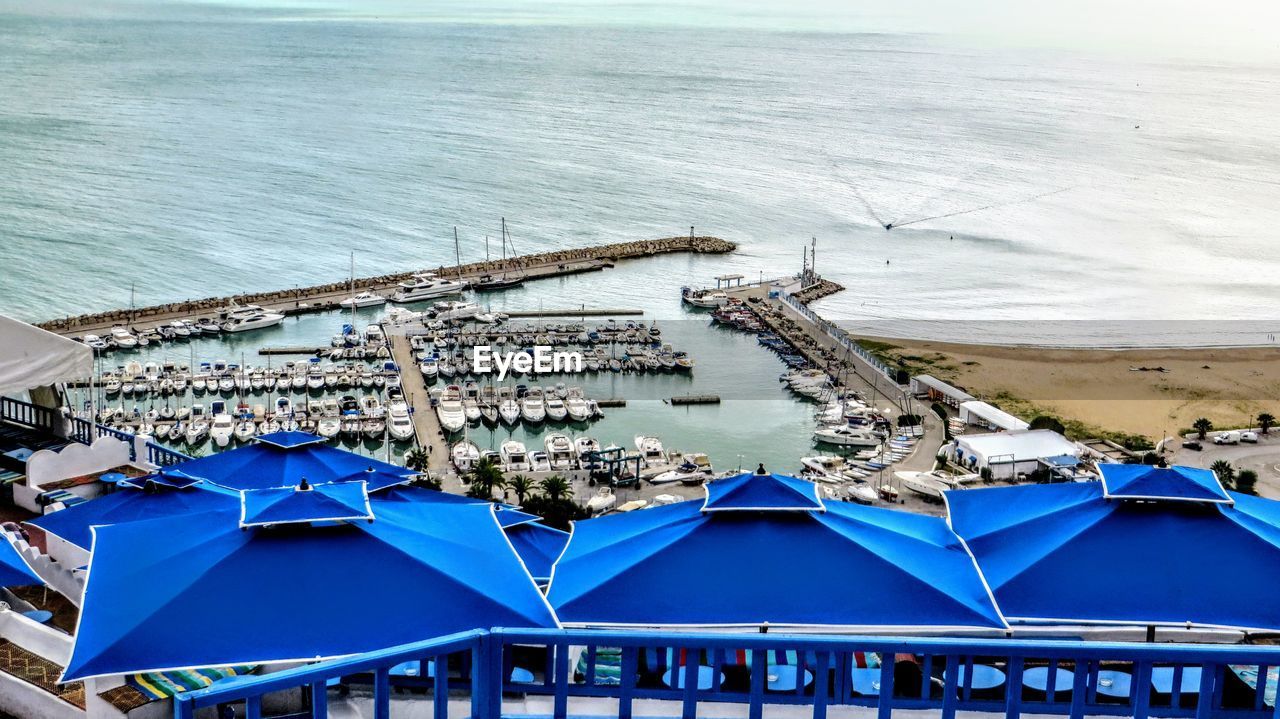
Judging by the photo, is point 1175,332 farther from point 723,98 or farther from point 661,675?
point 723,98

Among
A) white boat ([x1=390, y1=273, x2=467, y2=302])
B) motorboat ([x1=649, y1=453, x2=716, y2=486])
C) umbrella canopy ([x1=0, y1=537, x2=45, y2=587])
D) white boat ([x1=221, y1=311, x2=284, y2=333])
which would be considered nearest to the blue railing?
umbrella canopy ([x1=0, y1=537, x2=45, y2=587])

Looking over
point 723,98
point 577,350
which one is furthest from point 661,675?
point 723,98

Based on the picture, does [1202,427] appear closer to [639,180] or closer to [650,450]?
[650,450]

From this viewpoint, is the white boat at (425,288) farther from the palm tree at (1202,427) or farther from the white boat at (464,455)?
the palm tree at (1202,427)

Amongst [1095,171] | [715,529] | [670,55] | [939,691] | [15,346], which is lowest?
[939,691]

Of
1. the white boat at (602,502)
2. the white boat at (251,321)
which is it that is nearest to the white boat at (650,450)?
the white boat at (602,502)

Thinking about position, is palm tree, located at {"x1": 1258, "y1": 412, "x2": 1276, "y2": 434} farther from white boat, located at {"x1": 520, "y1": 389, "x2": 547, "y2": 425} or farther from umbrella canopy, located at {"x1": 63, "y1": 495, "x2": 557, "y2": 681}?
umbrella canopy, located at {"x1": 63, "y1": 495, "x2": 557, "y2": 681}
